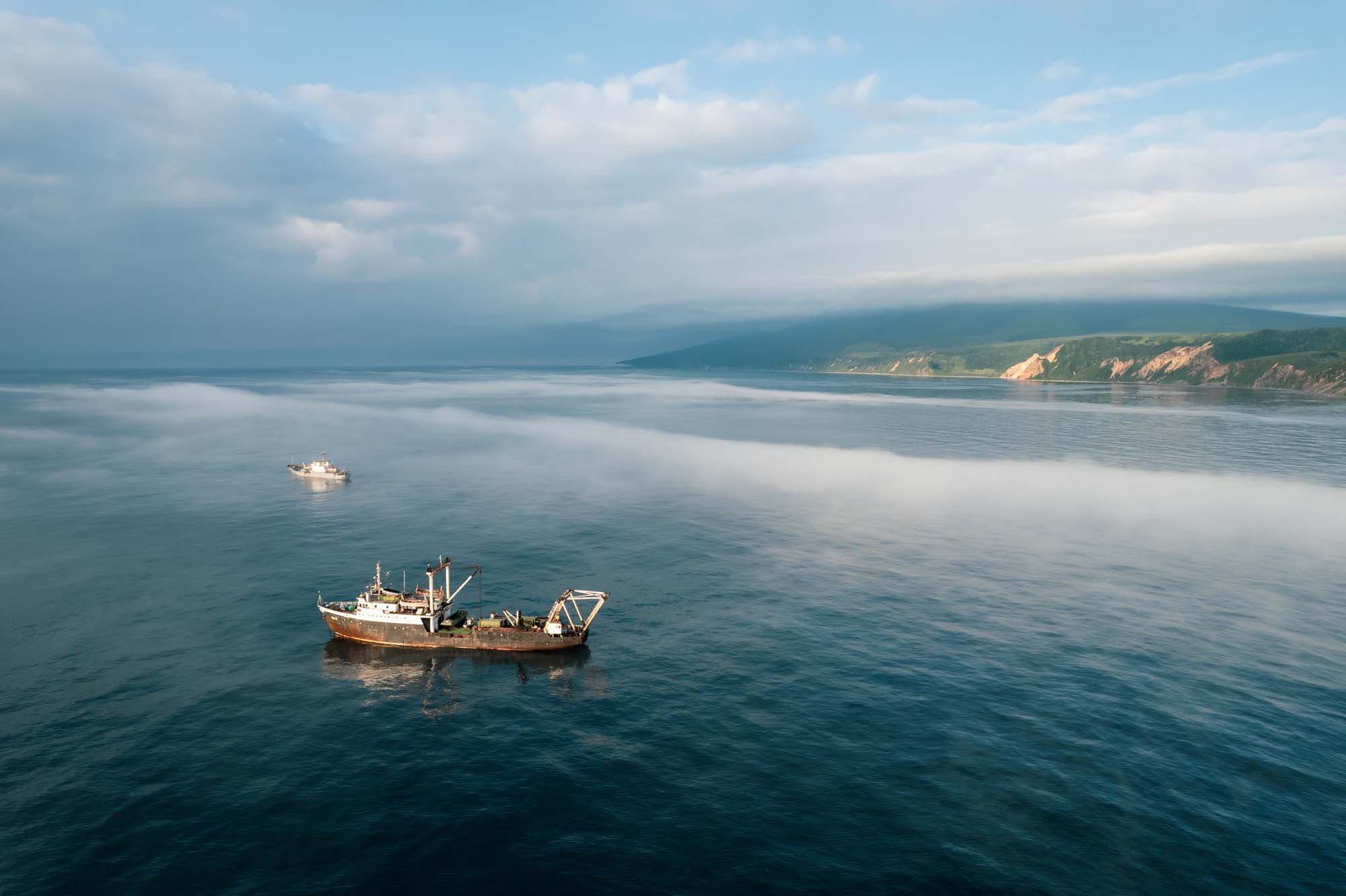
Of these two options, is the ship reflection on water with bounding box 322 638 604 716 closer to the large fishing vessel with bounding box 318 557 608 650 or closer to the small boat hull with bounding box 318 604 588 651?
the small boat hull with bounding box 318 604 588 651

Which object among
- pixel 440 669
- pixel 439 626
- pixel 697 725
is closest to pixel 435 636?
pixel 439 626

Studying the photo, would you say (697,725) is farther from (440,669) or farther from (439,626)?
(439,626)

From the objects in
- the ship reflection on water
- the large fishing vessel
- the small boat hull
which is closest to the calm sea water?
the ship reflection on water

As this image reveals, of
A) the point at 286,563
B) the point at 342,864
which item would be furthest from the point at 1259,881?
the point at 286,563

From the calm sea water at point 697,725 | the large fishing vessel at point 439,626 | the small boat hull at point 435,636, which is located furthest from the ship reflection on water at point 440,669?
the large fishing vessel at point 439,626

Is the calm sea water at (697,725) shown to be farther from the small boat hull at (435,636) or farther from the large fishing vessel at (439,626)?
the large fishing vessel at (439,626)
